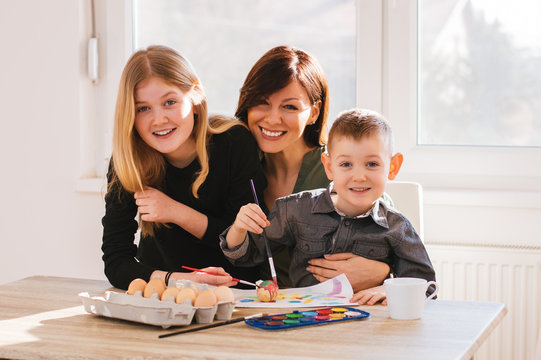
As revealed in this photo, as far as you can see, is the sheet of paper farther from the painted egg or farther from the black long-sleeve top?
the black long-sleeve top

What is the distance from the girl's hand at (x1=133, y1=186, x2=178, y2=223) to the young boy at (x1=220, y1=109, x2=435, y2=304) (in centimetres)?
17

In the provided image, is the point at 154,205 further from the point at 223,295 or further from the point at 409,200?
the point at 409,200

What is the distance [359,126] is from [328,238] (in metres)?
0.26

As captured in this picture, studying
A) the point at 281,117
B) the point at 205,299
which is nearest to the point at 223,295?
the point at 205,299

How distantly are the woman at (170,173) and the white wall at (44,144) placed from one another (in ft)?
3.82

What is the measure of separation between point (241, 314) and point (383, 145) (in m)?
0.50

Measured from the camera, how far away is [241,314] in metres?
1.34

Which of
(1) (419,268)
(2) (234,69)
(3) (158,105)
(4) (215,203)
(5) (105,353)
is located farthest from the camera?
(2) (234,69)

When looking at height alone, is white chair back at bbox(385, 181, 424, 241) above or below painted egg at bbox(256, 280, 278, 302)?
above

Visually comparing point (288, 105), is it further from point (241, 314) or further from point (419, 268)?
point (241, 314)

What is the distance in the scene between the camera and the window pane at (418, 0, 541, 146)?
2475 millimetres

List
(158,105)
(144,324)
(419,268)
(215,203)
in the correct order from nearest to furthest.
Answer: (144,324)
(419,268)
(158,105)
(215,203)

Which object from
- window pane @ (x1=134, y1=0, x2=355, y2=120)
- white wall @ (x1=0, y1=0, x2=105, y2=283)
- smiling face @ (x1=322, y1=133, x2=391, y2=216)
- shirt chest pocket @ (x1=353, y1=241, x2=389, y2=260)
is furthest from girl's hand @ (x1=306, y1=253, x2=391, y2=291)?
white wall @ (x1=0, y1=0, x2=105, y2=283)

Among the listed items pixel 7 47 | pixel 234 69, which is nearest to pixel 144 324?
pixel 234 69
